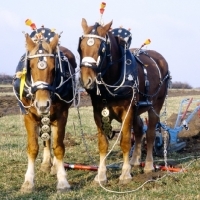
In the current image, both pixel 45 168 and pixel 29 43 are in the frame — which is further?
pixel 45 168

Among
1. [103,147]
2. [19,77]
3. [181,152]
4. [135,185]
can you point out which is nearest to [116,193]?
[135,185]

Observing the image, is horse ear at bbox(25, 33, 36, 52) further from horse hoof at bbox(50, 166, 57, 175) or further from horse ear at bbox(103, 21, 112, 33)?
horse hoof at bbox(50, 166, 57, 175)

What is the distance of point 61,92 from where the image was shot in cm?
593

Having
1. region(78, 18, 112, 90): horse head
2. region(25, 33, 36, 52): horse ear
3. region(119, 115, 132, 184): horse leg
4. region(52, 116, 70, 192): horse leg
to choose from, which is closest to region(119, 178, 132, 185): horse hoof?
region(119, 115, 132, 184): horse leg

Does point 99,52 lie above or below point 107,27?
below

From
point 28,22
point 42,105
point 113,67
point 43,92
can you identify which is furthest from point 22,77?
point 113,67

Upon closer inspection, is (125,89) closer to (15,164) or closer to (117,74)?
(117,74)

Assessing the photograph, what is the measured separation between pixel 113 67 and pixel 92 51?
0.64 metres

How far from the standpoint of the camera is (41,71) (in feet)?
16.9

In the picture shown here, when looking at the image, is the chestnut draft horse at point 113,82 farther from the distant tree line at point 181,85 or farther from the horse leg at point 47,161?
the distant tree line at point 181,85

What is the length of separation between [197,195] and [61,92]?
7.45 ft

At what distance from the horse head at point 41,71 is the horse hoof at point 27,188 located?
3.80 feet

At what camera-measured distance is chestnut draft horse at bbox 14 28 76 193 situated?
5133 millimetres

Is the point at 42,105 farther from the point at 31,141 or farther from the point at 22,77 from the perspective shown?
the point at 31,141
